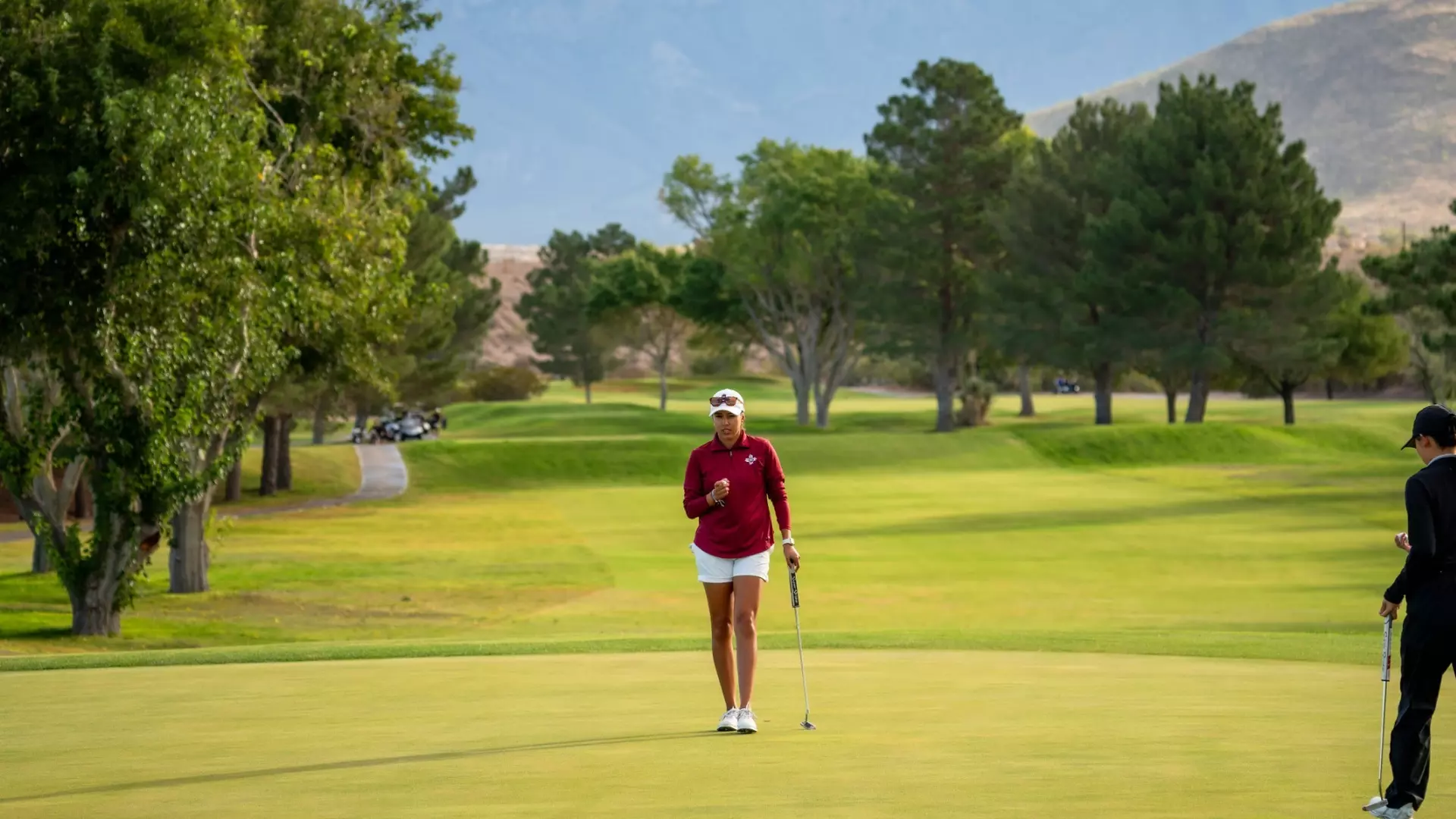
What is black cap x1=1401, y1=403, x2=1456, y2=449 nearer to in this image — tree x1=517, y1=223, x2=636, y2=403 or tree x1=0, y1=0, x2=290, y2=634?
tree x1=0, y1=0, x2=290, y2=634

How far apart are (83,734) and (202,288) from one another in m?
17.5

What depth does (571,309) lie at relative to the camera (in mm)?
172500

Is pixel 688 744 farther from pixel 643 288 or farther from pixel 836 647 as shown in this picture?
pixel 643 288

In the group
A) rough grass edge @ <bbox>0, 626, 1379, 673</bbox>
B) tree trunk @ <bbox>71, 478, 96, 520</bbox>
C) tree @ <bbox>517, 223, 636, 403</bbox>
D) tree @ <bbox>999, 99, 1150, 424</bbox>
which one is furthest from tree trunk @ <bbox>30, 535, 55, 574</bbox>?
tree @ <bbox>517, 223, 636, 403</bbox>

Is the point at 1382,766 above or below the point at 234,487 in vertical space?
above

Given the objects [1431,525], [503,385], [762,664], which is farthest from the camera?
[503,385]

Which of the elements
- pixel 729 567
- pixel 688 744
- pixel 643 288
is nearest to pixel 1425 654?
pixel 688 744

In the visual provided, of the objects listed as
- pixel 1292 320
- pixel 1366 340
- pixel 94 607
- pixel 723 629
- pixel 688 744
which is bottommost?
pixel 94 607

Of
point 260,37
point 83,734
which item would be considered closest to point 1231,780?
point 83,734

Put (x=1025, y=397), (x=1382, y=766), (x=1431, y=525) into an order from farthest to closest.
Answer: (x=1025, y=397) → (x=1382, y=766) → (x=1431, y=525)

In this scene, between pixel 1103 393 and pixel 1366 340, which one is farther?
pixel 1366 340

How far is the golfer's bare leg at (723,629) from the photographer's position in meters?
11.6

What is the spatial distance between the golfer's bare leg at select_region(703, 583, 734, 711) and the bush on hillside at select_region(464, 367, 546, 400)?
13537 cm

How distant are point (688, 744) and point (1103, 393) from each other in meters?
86.4
